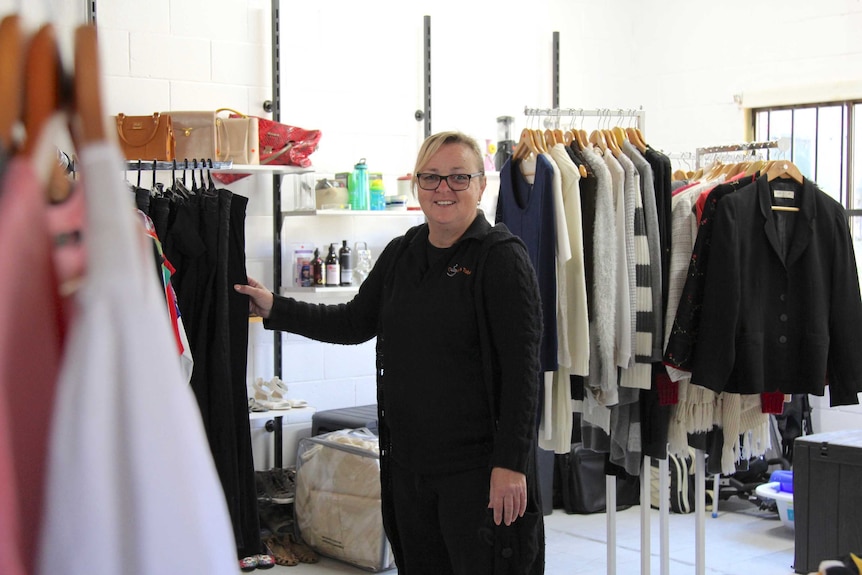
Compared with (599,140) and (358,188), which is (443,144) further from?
(358,188)

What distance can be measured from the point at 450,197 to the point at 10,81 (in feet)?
6.65

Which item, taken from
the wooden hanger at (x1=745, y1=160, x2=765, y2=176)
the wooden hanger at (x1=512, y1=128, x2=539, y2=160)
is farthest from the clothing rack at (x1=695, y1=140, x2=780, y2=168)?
the wooden hanger at (x1=512, y1=128, x2=539, y2=160)

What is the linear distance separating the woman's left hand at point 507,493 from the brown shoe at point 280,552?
2257 millimetres

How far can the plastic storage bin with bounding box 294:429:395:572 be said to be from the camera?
432cm

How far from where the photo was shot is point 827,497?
396 cm

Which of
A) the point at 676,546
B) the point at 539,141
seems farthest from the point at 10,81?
the point at 676,546

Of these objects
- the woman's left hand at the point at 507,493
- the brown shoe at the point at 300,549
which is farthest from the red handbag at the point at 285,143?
the woman's left hand at the point at 507,493

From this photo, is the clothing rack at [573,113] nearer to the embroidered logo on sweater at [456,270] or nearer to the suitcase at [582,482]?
the embroidered logo on sweater at [456,270]

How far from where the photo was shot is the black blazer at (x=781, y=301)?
10.5 feet

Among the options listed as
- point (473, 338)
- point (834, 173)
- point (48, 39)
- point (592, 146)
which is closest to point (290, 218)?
point (592, 146)

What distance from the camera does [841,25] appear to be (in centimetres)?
553

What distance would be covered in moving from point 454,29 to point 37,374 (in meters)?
5.46

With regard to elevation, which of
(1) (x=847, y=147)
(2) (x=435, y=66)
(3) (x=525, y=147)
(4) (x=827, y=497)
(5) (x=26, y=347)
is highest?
(2) (x=435, y=66)

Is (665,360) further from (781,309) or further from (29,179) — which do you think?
(29,179)
